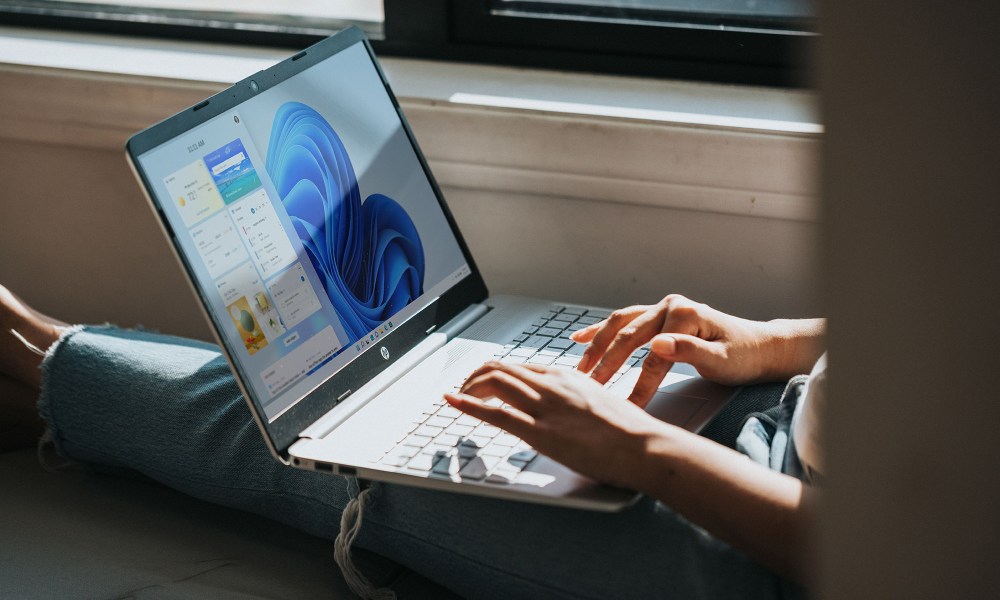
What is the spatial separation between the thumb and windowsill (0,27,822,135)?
30cm

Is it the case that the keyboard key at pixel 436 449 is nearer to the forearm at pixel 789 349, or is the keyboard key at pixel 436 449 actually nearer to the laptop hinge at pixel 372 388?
the laptop hinge at pixel 372 388

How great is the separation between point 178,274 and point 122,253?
0.09m

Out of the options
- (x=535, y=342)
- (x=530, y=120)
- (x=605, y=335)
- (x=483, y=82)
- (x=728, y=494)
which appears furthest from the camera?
(x=483, y=82)

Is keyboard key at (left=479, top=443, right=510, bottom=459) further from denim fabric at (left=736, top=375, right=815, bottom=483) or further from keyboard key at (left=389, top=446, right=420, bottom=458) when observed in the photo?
denim fabric at (left=736, top=375, right=815, bottom=483)

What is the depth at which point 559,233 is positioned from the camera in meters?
1.22

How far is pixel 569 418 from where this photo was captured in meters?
0.76

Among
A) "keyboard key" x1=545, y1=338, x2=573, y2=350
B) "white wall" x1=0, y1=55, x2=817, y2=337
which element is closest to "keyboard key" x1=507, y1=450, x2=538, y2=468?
"keyboard key" x1=545, y1=338, x2=573, y2=350

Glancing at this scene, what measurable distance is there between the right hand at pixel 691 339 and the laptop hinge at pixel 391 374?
153 mm

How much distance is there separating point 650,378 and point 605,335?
0.08 metres

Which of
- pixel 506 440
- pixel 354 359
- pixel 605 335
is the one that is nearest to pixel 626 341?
pixel 605 335

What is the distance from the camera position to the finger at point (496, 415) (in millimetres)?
771

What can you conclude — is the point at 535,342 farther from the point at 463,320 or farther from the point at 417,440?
the point at 417,440

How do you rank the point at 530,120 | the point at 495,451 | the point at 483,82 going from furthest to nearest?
1. the point at 483,82
2. the point at 530,120
3. the point at 495,451

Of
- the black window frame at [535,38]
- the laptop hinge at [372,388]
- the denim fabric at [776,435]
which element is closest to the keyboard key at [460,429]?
the laptop hinge at [372,388]
